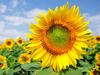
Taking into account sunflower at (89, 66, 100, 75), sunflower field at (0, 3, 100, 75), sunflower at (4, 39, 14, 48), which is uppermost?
sunflower at (4, 39, 14, 48)

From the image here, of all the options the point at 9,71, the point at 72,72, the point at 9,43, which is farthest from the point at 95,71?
the point at 9,43

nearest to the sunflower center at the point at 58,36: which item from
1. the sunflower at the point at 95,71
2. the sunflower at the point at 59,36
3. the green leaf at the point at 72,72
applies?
the sunflower at the point at 59,36

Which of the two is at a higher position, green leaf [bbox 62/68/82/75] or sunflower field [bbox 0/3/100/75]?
sunflower field [bbox 0/3/100/75]

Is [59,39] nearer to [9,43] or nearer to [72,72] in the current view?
[72,72]

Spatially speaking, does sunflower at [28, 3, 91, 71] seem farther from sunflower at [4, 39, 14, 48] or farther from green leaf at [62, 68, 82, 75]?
sunflower at [4, 39, 14, 48]

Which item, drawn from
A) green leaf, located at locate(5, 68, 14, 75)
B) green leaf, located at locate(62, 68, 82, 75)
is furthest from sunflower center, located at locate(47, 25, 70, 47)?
green leaf, located at locate(5, 68, 14, 75)

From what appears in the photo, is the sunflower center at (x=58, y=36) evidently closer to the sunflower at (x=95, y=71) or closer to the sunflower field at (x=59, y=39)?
the sunflower field at (x=59, y=39)

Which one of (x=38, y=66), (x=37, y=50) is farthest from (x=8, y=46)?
(x=37, y=50)

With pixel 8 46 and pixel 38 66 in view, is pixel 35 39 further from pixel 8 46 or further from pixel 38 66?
pixel 8 46

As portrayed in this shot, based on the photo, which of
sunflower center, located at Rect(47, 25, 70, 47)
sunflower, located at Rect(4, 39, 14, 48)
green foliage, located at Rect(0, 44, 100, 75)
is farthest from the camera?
sunflower, located at Rect(4, 39, 14, 48)
